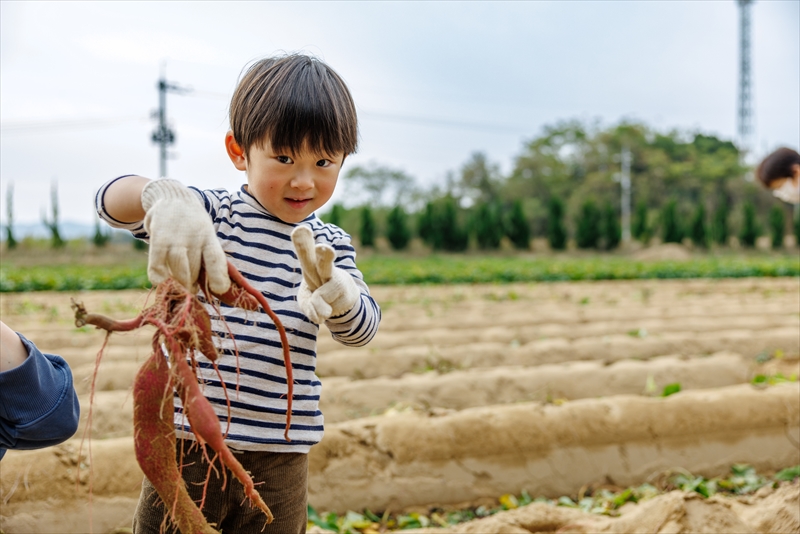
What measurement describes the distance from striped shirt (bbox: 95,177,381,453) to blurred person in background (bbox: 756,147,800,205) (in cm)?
377

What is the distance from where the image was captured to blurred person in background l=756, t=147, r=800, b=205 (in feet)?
13.9

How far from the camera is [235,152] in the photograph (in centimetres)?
154

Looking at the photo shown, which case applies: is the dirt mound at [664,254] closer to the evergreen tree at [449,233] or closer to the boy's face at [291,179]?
the evergreen tree at [449,233]

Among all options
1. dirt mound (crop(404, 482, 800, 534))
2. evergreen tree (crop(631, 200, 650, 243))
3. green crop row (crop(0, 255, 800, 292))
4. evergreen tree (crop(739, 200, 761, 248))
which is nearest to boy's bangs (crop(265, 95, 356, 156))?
dirt mound (crop(404, 482, 800, 534))

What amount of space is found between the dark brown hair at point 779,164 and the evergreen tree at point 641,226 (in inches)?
989

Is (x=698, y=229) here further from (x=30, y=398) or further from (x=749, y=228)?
(x=30, y=398)

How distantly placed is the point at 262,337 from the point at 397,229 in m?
25.6

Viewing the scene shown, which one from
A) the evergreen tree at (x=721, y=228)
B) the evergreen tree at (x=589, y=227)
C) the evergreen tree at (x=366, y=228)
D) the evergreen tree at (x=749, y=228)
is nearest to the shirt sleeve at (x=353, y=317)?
the evergreen tree at (x=366, y=228)

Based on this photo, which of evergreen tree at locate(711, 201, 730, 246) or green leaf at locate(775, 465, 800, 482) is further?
evergreen tree at locate(711, 201, 730, 246)

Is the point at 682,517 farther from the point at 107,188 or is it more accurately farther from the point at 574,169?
the point at 574,169

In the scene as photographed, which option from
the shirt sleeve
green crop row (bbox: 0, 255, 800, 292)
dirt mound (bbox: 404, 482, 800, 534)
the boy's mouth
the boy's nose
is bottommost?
dirt mound (bbox: 404, 482, 800, 534)

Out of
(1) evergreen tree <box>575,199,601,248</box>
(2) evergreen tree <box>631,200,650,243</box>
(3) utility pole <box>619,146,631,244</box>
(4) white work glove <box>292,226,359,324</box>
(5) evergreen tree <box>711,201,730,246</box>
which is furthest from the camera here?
(3) utility pole <box>619,146,631,244</box>

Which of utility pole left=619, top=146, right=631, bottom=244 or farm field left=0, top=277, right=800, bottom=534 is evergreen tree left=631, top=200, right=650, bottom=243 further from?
farm field left=0, top=277, right=800, bottom=534

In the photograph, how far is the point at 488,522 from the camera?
255 cm
